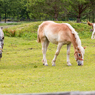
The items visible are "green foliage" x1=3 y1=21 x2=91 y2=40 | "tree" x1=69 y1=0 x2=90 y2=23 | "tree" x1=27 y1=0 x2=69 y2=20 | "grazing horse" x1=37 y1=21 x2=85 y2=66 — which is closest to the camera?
"grazing horse" x1=37 y1=21 x2=85 y2=66

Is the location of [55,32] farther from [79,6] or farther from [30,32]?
[79,6]

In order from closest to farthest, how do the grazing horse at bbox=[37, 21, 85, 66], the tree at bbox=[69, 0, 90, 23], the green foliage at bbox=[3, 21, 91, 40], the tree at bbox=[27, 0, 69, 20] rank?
the grazing horse at bbox=[37, 21, 85, 66] → the green foliage at bbox=[3, 21, 91, 40] → the tree at bbox=[69, 0, 90, 23] → the tree at bbox=[27, 0, 69, 20]

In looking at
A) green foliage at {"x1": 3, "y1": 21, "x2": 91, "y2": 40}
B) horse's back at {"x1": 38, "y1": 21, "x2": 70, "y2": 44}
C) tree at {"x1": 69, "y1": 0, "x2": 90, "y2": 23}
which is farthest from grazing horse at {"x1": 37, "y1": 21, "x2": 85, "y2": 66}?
tree at {"x1": 69, "y1": 0, "x2": 90, "y2": 23}

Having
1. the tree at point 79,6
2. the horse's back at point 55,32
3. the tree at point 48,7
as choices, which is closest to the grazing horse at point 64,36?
the horse's back at point 55,32

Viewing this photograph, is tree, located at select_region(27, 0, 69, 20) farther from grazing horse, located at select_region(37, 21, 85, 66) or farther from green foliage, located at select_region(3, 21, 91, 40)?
grazing horse, located at select_region(37, 21, 85, 66)

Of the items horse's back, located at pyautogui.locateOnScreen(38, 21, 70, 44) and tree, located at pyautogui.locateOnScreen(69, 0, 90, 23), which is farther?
tree, located at pyautogui.locateOnScreen(69, 0, 90, 23)

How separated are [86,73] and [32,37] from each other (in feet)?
44.4

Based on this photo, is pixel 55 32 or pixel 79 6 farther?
pixel 79 6

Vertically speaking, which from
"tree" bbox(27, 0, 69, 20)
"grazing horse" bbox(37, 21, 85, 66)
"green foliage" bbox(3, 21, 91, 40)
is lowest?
"green foliage" bbox(3, 21, 91, 40)

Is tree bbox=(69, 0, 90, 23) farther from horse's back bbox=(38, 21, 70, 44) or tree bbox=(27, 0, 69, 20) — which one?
horse's back bbox=(38, 21, 70, 44)

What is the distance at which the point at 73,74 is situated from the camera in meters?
8.07

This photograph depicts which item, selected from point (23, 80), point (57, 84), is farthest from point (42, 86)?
point (23, 80)

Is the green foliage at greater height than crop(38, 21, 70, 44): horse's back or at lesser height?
lesser

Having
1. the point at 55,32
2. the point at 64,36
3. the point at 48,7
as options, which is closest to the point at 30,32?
the point at 55,32
